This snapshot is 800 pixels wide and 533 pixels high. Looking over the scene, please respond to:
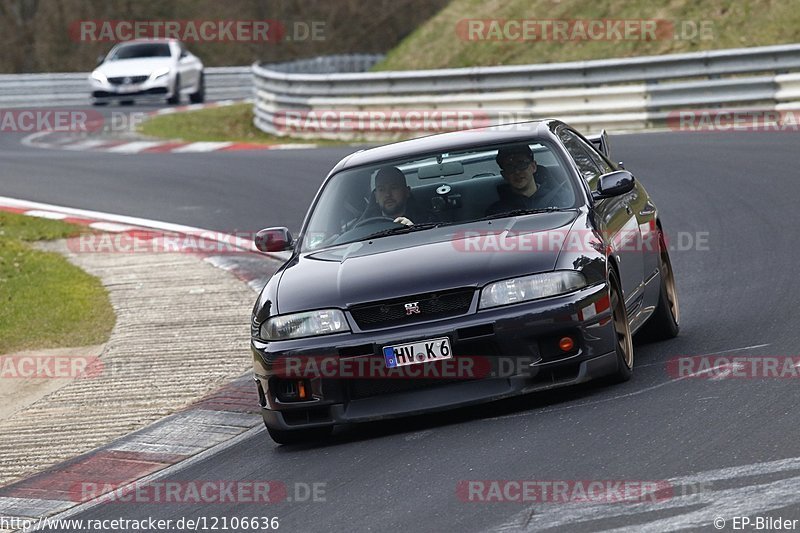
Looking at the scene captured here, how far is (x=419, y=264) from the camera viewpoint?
23.6 ft

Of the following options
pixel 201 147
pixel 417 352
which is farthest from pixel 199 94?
pixel 417 352

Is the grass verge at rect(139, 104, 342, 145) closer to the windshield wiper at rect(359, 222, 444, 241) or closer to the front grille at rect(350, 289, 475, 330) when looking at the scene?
the windshield wiper at rect(359, 222, 444, 241)

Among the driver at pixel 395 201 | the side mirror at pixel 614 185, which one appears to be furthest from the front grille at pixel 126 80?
the side mirror at pixel 614 185

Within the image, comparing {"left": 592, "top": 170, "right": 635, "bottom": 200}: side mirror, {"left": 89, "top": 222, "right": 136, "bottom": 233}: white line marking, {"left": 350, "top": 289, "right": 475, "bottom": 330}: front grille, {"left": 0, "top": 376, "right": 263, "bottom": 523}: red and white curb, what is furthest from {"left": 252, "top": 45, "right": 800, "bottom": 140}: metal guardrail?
{"left": 350, "top": 289, "right": 475, "bottom": 330}: front grille

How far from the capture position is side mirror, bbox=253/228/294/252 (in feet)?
27.3

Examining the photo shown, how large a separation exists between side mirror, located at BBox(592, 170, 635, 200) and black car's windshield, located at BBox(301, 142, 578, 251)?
156 mm

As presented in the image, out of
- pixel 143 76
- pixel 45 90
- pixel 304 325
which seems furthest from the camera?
pixel 45 90

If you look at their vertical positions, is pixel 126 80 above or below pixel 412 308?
below

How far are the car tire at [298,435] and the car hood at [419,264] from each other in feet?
2.03

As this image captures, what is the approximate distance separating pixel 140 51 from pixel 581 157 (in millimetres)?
26038

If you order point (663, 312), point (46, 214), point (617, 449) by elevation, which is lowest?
point (46, 214)

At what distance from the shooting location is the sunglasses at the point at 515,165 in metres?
8.13

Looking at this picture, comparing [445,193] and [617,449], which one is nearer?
[617,449]

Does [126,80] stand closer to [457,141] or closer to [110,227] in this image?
[110,227]
